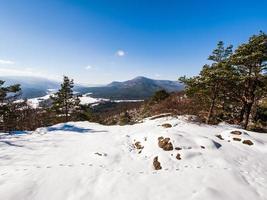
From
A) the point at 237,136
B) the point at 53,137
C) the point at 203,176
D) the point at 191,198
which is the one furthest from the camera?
the point at 53,137

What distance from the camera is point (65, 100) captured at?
41.2 m

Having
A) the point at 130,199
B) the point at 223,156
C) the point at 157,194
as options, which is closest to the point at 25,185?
the point at 130,199

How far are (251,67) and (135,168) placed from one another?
1646cm

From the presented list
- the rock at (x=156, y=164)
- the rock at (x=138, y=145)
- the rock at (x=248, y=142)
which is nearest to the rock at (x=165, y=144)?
the rock at (x=156, y=164)

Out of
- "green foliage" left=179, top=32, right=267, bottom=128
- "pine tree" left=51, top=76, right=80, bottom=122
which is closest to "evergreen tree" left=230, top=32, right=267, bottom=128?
"green foliage" left=179, top=32, right=267, bottom=128

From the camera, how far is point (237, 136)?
48.2ft

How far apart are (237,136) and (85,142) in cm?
1111

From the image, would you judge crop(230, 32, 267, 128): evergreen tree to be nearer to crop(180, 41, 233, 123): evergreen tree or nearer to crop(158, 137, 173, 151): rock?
crop(180, 41, 233, 123): evergreen tree

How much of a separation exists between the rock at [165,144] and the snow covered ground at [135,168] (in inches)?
10.5

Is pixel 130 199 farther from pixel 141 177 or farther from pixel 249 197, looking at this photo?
pixel 249 197

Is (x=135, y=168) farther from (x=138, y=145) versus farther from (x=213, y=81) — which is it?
(x=213, y=81)

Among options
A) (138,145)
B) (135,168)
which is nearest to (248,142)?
(138,145)

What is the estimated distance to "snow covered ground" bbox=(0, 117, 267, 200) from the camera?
328 inches

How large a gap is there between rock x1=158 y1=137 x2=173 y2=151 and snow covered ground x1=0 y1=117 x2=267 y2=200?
267mm
